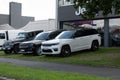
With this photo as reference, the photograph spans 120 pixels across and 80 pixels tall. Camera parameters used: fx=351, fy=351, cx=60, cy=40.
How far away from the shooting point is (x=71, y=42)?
2464 cm

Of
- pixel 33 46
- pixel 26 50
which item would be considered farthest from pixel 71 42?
pixel 26 50

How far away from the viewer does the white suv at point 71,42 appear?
24.1 meters

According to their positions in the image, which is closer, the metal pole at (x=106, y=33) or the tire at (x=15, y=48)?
the tire at (x=15, y=48)

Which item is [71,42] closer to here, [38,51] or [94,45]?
[94,45]

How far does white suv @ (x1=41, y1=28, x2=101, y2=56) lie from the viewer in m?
24.1

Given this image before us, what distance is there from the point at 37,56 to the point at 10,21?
37897 mm

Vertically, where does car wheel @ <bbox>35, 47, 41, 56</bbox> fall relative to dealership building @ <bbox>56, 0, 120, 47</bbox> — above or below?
below

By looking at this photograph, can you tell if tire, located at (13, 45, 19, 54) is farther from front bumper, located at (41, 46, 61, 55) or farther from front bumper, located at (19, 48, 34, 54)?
front bumper, located at (41, 46, 61, 55)

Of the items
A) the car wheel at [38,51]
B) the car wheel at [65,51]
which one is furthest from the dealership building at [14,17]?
the car wheel at [65,51]

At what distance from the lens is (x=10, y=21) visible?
207 feet

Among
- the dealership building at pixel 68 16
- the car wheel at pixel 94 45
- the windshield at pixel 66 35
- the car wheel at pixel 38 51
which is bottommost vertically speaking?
the car wheel at pixel 38 51

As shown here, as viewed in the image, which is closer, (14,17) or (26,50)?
(26,50)

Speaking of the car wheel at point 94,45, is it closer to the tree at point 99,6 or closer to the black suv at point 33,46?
the black suv at point 33,46

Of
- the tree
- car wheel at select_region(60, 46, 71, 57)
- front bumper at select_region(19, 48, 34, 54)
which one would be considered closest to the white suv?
car wheel at select_region(60, 46, 71, 57)
